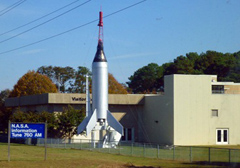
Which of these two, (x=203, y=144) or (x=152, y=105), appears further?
(x=152, y=105)

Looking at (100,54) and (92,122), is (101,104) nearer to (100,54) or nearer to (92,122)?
(92,122)

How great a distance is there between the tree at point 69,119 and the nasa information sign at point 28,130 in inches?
1008

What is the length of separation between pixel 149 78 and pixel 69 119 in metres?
57.3

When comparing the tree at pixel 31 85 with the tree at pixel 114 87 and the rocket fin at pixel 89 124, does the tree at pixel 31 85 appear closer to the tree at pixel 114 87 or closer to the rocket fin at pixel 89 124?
the tree at pixel 114 87

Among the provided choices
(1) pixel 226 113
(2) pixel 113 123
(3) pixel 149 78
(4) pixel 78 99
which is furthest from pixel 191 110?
(3) pixel 149 78

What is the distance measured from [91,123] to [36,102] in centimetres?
1679

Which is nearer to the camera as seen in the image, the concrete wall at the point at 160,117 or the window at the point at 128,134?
the concrete wall at the point at 160,117

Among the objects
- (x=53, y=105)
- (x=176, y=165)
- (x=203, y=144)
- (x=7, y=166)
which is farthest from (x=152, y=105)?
(x=7, y=166)

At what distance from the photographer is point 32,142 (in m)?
55.2

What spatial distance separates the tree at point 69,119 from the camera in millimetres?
56188

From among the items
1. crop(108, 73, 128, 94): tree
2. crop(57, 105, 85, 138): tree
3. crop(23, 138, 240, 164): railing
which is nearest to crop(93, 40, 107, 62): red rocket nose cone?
crop(23, 138, 240, 164): railing

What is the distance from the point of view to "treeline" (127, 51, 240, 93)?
91588 mm

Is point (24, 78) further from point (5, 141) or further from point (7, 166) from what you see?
point (7, 166)

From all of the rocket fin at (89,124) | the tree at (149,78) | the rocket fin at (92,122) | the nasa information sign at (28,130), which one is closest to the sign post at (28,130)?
the nasa information sign at (28,130)
